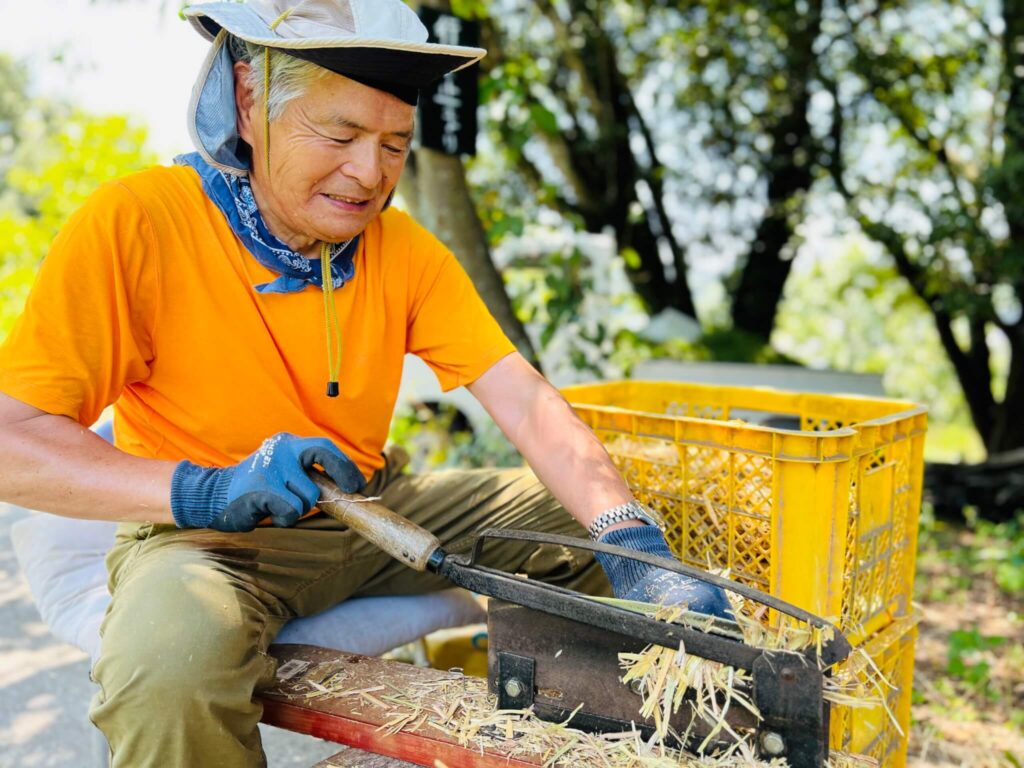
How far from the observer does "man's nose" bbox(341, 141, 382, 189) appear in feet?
6.51

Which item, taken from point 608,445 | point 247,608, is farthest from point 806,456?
point 247,608

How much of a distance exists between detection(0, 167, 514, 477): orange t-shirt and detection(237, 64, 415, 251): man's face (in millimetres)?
154

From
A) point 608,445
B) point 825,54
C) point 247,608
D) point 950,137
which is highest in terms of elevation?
point 825,54

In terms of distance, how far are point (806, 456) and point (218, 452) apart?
1310 millimetres

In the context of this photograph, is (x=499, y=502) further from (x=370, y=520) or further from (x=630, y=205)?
(x=630, y=205)

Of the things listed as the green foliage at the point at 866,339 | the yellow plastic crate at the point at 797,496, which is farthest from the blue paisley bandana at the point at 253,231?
the green foliage at the point at 866,339

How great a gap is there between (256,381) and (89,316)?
1.30 ft

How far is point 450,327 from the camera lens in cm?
233

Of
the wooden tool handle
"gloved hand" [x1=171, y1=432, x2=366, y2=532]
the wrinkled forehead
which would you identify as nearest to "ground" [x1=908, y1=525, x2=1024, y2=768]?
the wooden tool handle

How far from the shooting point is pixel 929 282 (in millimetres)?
8172

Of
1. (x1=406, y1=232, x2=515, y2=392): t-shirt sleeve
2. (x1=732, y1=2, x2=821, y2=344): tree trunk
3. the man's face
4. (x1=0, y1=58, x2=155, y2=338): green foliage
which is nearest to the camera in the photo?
the man's face

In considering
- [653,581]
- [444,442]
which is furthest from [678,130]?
[653,581]

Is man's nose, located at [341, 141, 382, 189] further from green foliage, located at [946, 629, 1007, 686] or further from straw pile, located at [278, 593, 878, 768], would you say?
green foliage, located at [946, 629, 1007, 686]

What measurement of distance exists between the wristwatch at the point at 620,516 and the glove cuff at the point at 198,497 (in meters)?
0.78
